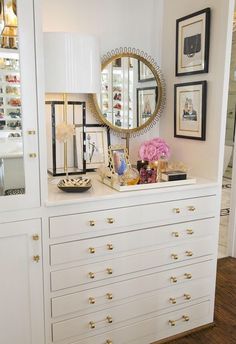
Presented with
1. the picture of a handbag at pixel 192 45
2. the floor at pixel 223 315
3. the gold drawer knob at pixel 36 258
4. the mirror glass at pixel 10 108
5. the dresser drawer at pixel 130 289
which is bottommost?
the floor at pixel 223 315

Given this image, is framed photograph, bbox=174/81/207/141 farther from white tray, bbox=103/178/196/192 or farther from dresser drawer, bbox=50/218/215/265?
dresser drawer, bbox=50/218/215/265

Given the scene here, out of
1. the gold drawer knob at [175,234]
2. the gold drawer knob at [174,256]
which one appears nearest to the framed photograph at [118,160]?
the gold drawer knob at [175,234]

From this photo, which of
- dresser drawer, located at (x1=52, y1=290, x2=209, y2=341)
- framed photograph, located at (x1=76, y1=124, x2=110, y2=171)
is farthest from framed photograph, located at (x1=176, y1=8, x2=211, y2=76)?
dresser drawer, located at (x1=52, y1=290, x2=209, y2=341)

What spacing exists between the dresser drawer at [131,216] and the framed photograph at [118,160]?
10.4 inches

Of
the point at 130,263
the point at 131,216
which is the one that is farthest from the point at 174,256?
the point at 131,216

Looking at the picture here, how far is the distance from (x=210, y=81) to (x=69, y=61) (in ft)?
2.70

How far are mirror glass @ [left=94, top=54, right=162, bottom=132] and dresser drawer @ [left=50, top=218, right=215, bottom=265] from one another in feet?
2.48

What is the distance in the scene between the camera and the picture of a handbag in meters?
2.01

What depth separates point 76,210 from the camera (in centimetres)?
165

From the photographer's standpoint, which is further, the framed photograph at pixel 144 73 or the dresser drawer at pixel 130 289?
the framed photograph at pixel 144 73

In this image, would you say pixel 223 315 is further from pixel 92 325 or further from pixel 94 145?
pixel 94 145

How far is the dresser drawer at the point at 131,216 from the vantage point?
5.41 ft

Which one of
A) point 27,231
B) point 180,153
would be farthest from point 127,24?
point 27,231

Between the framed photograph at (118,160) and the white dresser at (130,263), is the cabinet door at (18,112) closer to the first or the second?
the white dresser at (130,263)
